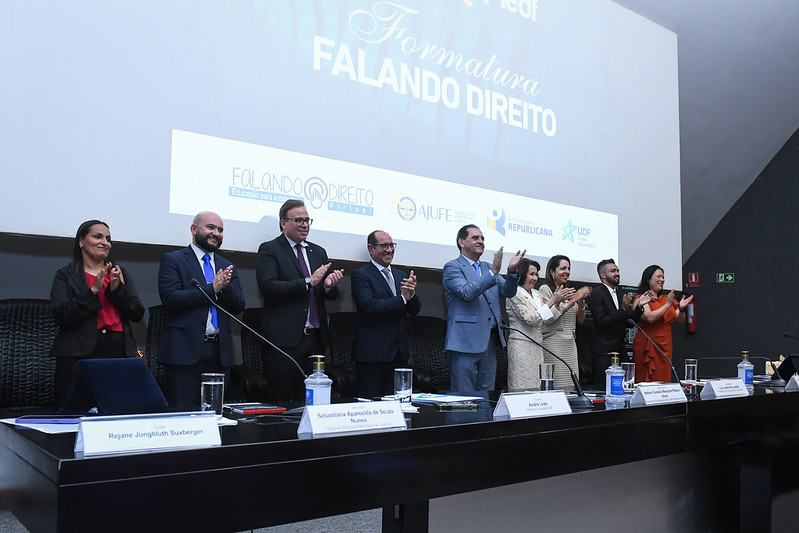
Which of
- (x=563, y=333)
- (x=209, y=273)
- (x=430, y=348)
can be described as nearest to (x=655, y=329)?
(x=563, y=333)

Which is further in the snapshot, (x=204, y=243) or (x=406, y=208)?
(x=406, y=208)

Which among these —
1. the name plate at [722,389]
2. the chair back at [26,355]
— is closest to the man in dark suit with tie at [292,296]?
the chair back at [26,355]

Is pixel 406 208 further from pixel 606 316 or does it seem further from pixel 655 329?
pixel 655 329

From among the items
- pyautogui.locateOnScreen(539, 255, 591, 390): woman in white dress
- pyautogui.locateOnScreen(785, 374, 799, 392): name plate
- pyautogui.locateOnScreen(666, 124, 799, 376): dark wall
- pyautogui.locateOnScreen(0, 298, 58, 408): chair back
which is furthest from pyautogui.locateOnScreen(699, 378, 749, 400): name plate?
pyautogui.locateOnScreen(666, 124, 799, 376): dark wall

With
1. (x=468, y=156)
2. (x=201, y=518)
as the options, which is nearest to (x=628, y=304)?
(x=468, y=156)

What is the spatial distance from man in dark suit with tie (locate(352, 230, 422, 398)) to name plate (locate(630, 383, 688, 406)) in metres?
1.33

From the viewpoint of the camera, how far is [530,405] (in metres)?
1.65

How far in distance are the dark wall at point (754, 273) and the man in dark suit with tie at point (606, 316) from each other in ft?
10.6

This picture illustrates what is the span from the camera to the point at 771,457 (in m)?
2.35

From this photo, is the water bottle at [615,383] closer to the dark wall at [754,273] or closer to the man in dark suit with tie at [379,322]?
the man in dark suit with tie at [379,322]

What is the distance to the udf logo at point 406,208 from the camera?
3.69m

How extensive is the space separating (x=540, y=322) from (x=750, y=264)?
4.66 metres

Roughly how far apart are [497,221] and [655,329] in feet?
3.73

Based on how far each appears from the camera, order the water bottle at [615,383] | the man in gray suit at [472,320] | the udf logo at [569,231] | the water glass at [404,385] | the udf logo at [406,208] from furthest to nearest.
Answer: the udf logo at [569,231]
the udf logo at [406,208]
the man in gray suit at [472,320]
the water bottle at [615,383]
the water glass at [404,385]
